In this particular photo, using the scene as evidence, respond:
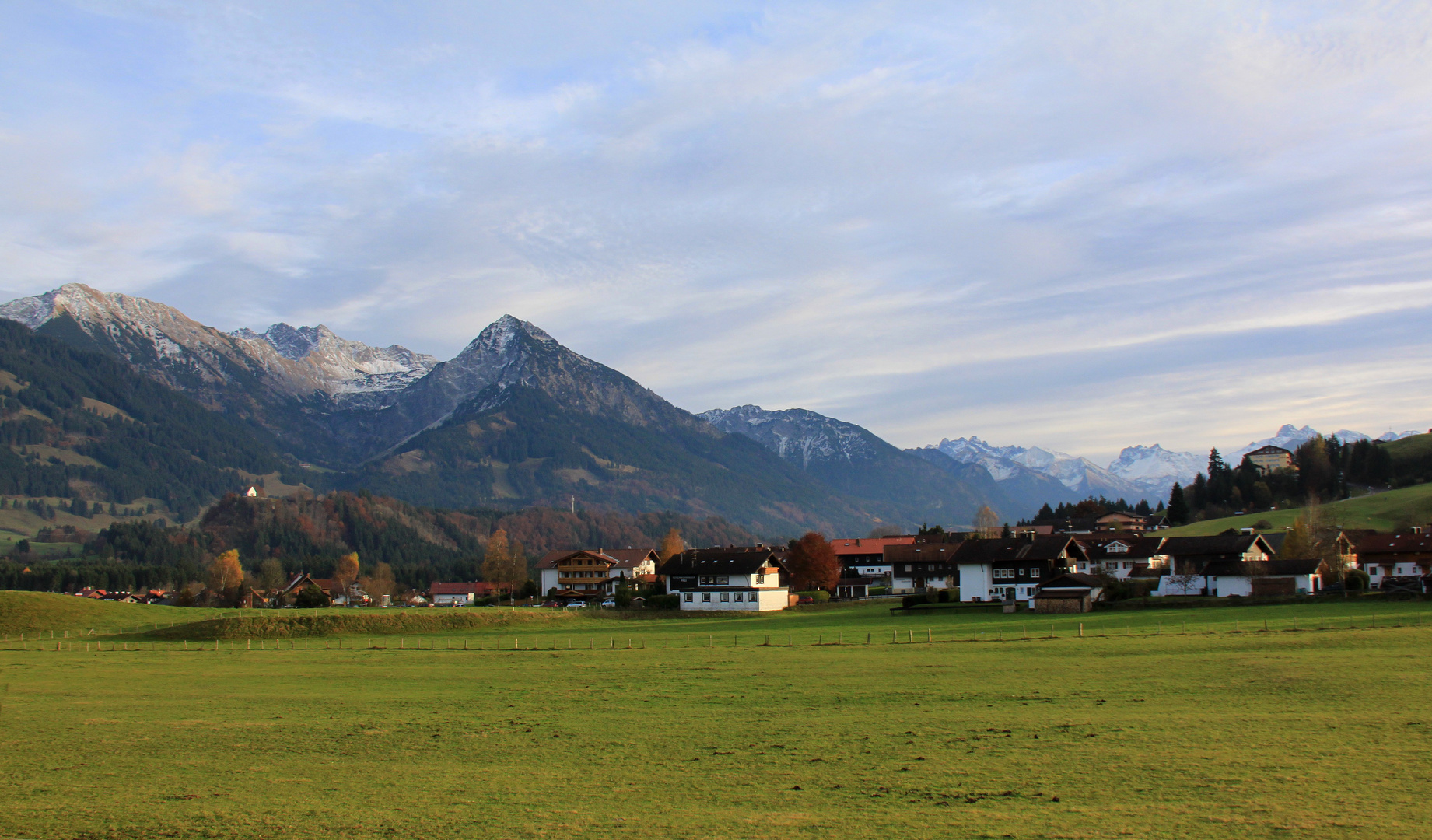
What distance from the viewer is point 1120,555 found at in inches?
4274

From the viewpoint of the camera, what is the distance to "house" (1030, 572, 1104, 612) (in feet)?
245

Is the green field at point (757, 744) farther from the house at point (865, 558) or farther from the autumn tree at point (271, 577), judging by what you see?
the autumn tree at point (271, 577)

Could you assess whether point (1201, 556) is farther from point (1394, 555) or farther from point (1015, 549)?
point (1394, 555)

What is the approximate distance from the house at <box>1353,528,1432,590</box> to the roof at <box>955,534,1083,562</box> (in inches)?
1505

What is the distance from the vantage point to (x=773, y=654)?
47.2 m

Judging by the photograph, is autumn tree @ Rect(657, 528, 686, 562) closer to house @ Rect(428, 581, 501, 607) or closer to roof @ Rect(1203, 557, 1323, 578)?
house @ Rect(428, 581, 501, 607)

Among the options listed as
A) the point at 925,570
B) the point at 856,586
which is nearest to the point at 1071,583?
the point at 925,570

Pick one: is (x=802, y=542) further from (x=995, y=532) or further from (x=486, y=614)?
(x=995, y=532)

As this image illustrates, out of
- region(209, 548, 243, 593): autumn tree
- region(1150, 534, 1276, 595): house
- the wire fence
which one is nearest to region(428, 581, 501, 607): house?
region(209, 548, 243, 593): autumn tree

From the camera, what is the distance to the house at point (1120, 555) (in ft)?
349

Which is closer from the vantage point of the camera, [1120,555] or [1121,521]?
[1120,555]

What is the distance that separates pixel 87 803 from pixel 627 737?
1225 centimetres

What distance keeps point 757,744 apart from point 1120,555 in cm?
9714

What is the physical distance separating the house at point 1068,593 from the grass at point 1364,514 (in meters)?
59.1
